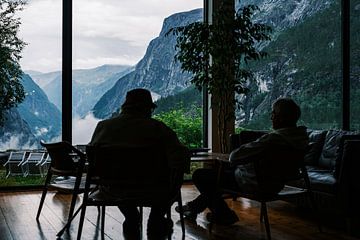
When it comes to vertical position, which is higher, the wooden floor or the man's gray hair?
the man's gray hair

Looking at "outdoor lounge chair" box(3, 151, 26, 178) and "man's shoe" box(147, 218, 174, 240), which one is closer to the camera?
"man's shoe" box(147, 218, 174, 240)

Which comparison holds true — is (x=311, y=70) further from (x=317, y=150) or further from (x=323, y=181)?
(x=323, y=181)

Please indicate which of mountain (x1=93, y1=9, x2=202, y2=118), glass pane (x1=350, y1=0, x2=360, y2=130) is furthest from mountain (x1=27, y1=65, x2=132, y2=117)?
glass pane (x1=350, y1=0, x2=360, y2=130)

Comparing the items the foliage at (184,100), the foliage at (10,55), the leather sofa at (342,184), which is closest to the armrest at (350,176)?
the leather sofa at (342,184)

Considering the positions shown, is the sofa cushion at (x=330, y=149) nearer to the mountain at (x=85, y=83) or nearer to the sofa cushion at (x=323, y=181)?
the sofa cushion at (x=323, y=181)

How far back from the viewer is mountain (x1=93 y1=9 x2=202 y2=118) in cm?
755

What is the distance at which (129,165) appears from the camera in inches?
128

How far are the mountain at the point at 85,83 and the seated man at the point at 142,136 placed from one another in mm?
3745

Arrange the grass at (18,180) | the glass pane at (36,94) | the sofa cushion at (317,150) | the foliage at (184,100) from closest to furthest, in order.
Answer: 1. the sofa cushion at (317,150)
2. the grass at (18,180)
3. the glass pane at (36,94)
4. the foliage at (184,100)

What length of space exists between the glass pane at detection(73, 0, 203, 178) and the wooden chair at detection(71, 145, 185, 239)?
3.86 metres

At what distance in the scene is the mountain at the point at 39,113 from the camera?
7.01m

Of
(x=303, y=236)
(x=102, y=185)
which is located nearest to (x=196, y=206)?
(x=303, y=236)

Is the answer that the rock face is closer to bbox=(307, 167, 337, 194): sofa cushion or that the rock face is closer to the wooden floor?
the wooden floor

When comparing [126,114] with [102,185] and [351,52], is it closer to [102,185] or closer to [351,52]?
[102,185]
